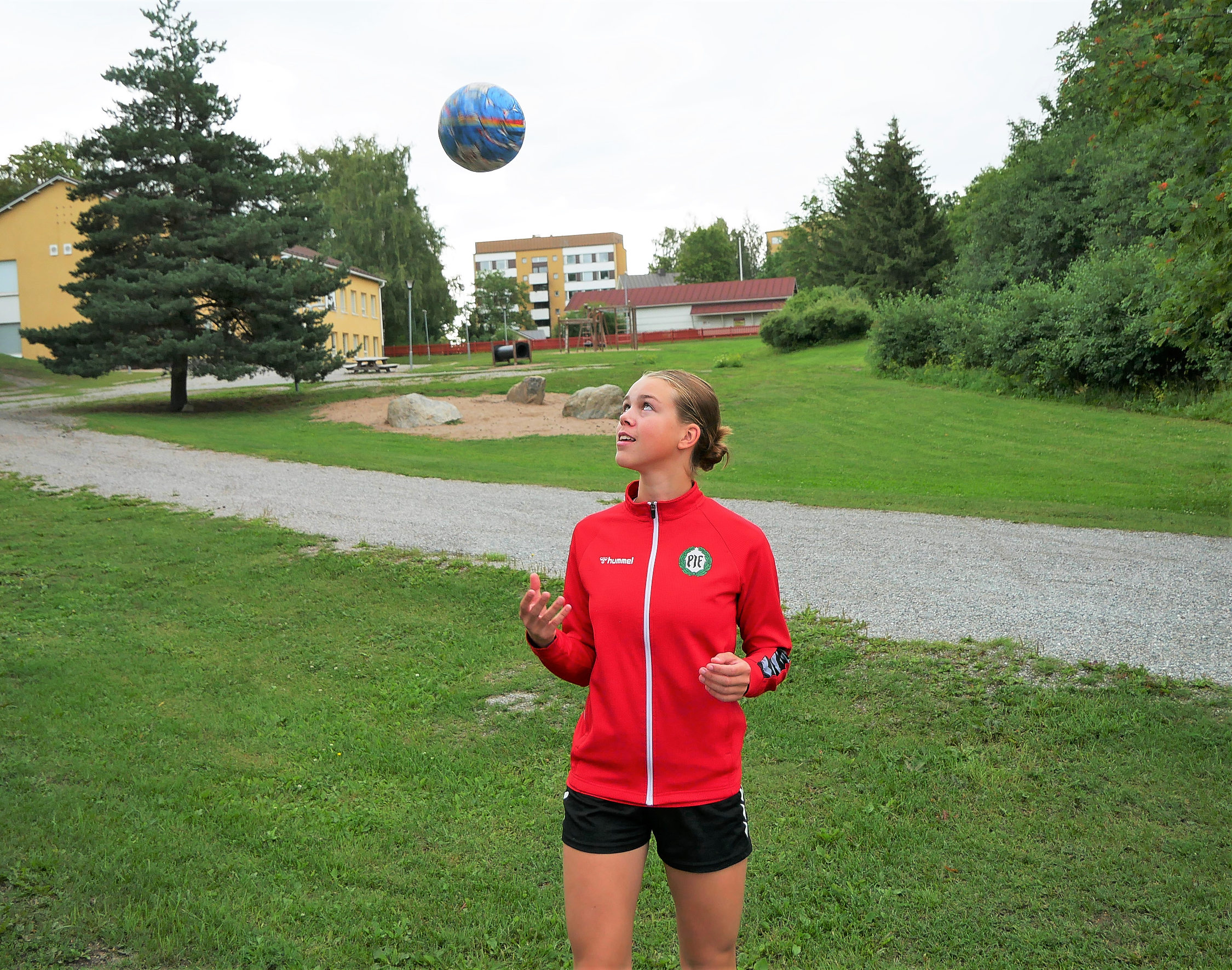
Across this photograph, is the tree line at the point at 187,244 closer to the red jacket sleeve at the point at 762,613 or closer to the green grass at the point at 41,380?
the green grass at the point at 41,380

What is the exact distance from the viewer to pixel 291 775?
199 inches

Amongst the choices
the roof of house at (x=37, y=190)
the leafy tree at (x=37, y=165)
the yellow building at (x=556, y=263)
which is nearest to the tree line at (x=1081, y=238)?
the roof of house at (x=37, y=190)

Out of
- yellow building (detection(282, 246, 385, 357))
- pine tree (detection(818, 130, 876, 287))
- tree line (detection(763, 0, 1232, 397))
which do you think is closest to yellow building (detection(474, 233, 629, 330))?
tree line (detection(763, 0, 1232, 397))

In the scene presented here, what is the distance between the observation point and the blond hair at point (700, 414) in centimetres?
261

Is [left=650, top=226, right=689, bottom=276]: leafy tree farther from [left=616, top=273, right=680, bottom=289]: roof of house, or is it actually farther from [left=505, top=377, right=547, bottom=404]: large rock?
[left=505, top=377, right=547, bottom=404]: large rock

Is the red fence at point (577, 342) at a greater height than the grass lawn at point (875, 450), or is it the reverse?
the red fence at point (577, 342)

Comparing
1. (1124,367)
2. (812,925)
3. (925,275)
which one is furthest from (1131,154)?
(812,925)

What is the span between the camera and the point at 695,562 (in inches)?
96.0

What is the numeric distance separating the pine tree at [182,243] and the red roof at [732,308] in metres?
52.3

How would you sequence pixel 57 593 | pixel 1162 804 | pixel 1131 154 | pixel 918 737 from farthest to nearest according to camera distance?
pixel 1131 154
pixel 57 593
pixel 918 737
pixel 1162 804

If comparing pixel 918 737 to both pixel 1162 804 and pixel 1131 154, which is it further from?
pixel 1131 154

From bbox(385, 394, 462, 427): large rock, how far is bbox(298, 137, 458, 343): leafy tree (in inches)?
1478

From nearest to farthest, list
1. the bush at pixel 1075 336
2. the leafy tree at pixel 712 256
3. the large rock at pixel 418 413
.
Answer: the bush at pixel 1075 336 < the large rock at pixel 418 413 < the leafy tree at pixel 712 256

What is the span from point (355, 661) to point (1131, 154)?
31491mm
